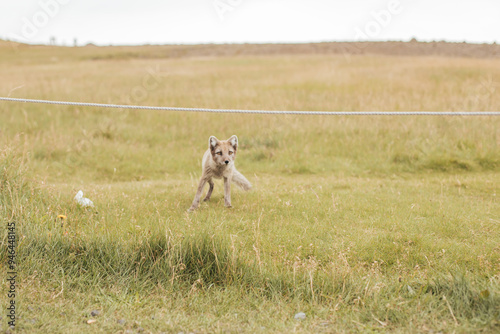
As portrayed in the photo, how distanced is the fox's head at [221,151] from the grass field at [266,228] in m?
0.76

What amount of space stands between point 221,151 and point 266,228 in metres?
1.31

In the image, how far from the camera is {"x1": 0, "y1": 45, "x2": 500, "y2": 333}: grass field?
369 cm

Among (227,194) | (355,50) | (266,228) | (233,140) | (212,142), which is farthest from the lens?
(355,50)

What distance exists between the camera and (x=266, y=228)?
18.1ft

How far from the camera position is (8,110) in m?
14.0

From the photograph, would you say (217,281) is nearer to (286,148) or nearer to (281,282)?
(281,282)

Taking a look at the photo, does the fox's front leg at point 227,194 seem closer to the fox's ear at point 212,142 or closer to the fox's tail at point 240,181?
the fox's tail at point 240,181

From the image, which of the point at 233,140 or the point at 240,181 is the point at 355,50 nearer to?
the point at 240,181

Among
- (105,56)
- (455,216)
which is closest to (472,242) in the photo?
(455,216)

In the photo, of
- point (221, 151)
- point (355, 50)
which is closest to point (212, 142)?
point (221, 151)

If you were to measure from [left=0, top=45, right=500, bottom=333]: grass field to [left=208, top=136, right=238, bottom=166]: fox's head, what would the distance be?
76cm

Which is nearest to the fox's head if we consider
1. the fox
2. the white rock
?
the fox

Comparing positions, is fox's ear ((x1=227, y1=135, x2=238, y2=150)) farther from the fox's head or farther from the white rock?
the white rock

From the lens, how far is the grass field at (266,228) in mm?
3689
